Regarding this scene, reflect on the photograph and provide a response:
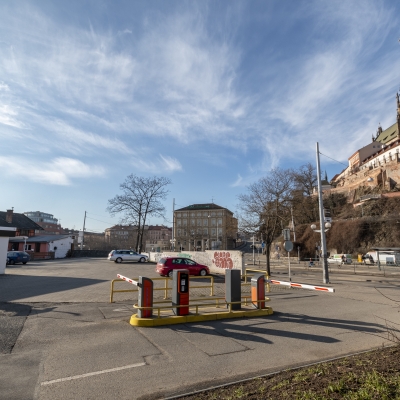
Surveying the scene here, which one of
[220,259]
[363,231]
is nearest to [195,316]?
[220,259]

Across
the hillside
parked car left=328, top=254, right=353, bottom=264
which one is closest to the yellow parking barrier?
parked car left=328, top=254, right=353, bottom=264

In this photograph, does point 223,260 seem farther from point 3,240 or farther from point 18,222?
point 18,222

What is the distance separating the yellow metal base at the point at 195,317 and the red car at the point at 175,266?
11.4 meters

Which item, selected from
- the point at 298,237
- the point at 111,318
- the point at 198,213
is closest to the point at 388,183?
the point at 298,237

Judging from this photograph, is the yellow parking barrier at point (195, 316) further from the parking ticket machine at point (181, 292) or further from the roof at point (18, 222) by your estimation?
the roof at point (18, 222)

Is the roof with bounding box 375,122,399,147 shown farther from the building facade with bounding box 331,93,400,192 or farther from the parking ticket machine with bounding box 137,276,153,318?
the parking ticket machine with bounding box 137,276,153,318

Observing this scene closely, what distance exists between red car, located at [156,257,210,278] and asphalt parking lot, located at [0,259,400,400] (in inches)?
376

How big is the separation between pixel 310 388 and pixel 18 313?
8685mm

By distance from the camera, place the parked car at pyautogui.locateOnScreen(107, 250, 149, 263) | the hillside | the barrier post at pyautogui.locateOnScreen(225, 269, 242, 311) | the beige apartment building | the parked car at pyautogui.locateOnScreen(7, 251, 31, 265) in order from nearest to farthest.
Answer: the barrier post at pyautogui.locateOnScreen(225, 269, 242, 311) < the parked car at pyautogui.locateOnScreen(7, 251, 31, 265) < the parked car at pyautogui.locateOnScreen(107, 250, 149, 263) < the hillside < the beige apartment building

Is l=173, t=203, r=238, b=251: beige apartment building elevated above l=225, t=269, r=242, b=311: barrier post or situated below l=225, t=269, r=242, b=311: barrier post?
above

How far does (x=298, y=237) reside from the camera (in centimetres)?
6028

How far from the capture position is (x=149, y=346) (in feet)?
20.6

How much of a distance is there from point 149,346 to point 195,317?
7.65ft

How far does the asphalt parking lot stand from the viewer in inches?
179
